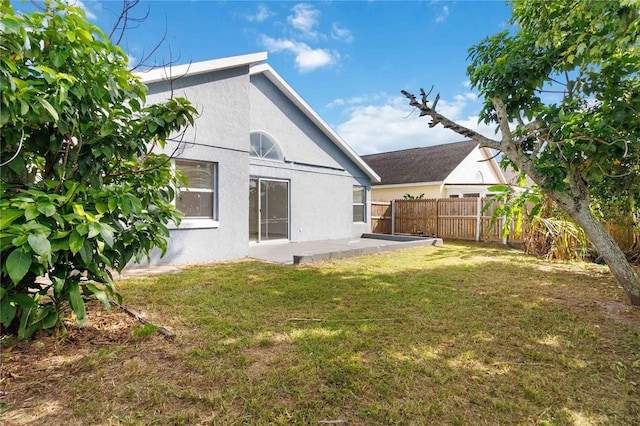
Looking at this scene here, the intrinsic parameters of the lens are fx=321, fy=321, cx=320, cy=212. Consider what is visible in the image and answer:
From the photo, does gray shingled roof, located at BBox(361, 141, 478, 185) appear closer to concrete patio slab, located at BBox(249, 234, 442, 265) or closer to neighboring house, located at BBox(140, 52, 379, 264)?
neighboring house, located at BBox(140, 52, 379, 264)

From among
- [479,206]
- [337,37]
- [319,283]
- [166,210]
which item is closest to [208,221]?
[319,283]

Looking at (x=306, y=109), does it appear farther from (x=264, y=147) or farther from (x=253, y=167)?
(x=253, y=167)

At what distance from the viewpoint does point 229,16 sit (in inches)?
331

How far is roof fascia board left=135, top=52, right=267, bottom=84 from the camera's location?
7449mm

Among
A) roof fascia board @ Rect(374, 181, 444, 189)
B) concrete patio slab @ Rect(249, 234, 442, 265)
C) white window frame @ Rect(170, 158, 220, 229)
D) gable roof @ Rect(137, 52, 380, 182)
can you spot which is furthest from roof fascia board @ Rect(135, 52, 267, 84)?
roof fascia board @ Rect(374, 181, 444, 189)

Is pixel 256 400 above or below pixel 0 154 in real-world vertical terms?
below

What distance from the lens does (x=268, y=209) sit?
11.8m

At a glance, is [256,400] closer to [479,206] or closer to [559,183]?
[559,183]

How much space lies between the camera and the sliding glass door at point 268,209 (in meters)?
11.4

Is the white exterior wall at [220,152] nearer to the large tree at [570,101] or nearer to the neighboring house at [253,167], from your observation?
the neighboring house at [253,167]

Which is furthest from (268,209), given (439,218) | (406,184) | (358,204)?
(406,184)

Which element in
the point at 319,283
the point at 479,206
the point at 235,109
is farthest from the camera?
the point at 479,206

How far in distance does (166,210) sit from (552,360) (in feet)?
14.5

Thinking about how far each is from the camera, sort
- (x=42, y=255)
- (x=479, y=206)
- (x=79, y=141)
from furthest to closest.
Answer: (x=479, y=206), (x=79, y=141), (x=42, y=255)
